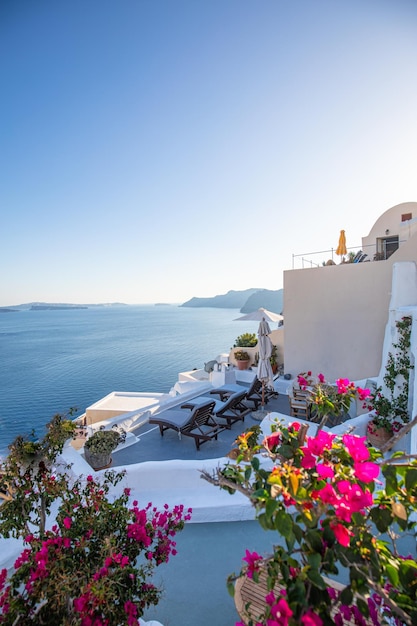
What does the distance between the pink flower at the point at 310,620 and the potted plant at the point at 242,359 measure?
12.2 meters

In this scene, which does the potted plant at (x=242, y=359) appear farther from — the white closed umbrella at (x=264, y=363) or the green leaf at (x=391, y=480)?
the green leaf at (x=391, y=480)

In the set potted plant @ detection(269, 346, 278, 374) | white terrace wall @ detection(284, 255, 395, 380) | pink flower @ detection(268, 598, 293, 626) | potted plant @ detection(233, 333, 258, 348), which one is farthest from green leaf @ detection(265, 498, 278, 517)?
potted plant @ detection(233, 333, 258, 348)

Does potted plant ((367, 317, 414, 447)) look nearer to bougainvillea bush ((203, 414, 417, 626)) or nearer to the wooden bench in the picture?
the wooden bench

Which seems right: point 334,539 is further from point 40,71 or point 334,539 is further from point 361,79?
point 40,71

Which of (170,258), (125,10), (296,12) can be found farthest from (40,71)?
(170,258)

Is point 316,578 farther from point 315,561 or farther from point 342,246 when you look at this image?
point 342,246

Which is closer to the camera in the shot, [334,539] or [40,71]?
[334,539]

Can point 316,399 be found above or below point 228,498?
above

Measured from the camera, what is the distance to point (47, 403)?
25594mm

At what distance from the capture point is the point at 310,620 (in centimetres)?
109

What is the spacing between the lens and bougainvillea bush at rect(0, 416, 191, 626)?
1.80 meters

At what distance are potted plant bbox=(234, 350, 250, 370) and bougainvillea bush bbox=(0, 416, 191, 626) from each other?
10.7 m

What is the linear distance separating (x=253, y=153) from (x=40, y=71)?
23.2ft

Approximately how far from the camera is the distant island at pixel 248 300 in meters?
94.9
